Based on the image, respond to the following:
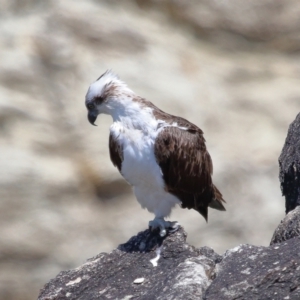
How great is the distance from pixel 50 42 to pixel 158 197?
5244 mm

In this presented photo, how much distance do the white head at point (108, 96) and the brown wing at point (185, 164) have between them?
16.2 inches

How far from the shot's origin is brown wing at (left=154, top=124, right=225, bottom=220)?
5508 millimetres

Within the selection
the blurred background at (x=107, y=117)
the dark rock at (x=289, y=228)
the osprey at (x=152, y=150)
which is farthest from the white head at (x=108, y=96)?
the blurred background at (x=107, y=117)

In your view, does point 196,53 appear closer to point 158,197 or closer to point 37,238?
point 37,238

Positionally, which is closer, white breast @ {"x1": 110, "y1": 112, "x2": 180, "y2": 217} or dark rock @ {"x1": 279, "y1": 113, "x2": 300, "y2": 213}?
white breast @ {"x1": 110, "y1": 112, "x2": 180, "y2": 217}

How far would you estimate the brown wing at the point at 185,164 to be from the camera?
551cm

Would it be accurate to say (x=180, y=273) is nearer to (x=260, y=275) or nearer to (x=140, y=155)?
(x=260, y=275)

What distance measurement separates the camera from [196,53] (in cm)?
1117

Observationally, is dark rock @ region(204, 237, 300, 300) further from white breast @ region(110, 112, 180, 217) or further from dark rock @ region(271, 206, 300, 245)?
white breast @ region(110, 112, 180, 217)

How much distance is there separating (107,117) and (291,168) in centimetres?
Answer: 506

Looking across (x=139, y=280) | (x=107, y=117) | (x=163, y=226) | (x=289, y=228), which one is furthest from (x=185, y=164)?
(x=107, y=117)

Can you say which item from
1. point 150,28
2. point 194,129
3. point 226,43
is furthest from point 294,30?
point 194,129

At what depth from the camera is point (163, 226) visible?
5.58m

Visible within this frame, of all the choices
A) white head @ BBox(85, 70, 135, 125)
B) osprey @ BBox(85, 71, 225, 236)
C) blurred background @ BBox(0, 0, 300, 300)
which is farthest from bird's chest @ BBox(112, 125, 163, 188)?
blurred background @ BBox(0, 0, 300, 300)
